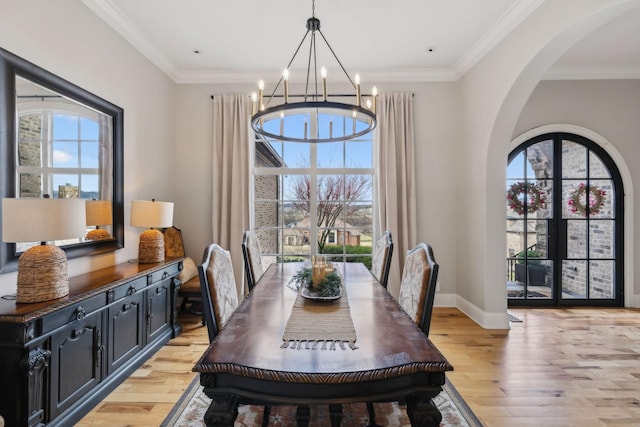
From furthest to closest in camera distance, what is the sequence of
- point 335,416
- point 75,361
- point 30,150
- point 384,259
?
point 384,259, point 30,150, point 75,361, point 335,416

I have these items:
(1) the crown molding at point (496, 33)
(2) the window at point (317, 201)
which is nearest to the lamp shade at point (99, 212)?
(2) the window at point (317, 201)

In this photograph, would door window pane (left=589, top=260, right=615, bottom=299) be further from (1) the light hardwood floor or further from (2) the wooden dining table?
(2) the wooden dining table

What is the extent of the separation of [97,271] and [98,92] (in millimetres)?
1560

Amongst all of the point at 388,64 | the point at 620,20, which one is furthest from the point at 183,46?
the point at 620,20

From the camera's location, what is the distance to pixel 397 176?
13.6ft

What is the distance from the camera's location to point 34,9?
2131 millimetres

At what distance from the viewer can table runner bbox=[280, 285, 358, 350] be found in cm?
132

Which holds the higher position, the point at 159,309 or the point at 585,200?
the point at 585,200

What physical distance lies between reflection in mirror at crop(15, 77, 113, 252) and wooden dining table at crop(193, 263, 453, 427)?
1285 millimetres

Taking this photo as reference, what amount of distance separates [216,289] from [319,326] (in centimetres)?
58

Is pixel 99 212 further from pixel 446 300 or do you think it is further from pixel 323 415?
pixel 446 300

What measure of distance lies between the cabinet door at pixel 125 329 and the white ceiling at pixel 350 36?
8.24 ft

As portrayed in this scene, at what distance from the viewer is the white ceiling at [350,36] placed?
282 centimetres

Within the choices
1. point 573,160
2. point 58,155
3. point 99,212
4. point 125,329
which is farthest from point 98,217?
point 573,160
